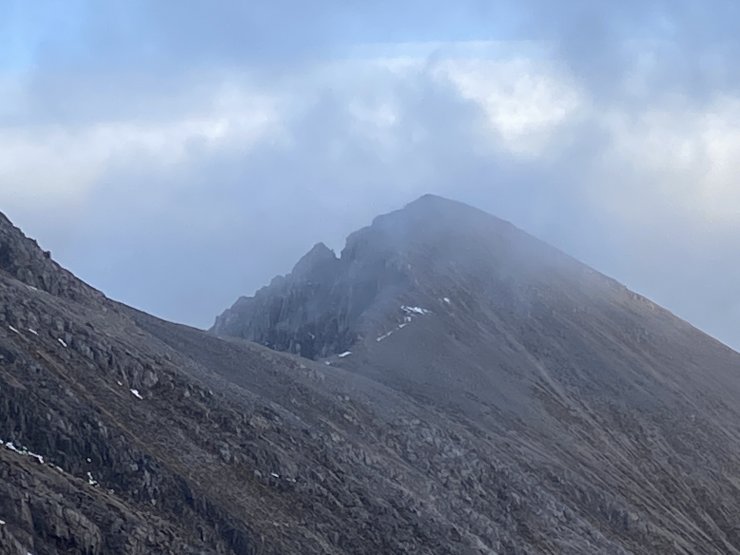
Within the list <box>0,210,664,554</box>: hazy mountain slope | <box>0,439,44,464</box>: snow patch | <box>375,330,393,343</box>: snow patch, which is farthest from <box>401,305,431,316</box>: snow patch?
<box>0,439,44,464</box>: snow patch

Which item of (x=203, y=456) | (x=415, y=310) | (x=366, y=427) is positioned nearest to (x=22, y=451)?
(x=203, y=456)

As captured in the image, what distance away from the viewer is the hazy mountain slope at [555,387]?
141875 mm

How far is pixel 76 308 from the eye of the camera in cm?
9581

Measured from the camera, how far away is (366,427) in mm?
117375

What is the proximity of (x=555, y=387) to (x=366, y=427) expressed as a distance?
5871 cm

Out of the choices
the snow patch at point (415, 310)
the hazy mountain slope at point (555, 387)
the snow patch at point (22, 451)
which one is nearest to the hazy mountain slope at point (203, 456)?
the snow patch at point (22, 451)

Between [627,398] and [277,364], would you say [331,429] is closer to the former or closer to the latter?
[277,364]

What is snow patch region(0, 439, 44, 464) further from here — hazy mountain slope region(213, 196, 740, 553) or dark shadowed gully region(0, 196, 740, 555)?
hazy mountain slope region(213, 196, 740, 553)

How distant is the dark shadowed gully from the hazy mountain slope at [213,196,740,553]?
41cm

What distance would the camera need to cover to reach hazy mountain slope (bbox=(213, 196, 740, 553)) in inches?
5586

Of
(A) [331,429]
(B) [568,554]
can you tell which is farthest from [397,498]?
(B) [568,554]

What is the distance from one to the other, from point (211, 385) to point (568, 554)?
41.9 meters

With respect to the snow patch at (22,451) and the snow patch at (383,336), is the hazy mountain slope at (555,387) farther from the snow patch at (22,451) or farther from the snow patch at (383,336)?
the snow patch at (22,451)

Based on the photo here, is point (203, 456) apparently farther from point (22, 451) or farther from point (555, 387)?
point (555, 387)
